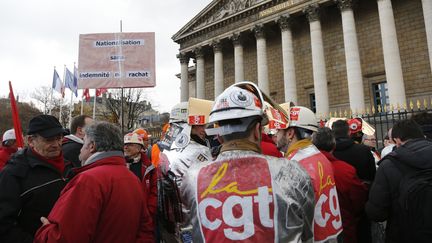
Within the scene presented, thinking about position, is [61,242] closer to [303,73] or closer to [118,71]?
[118,71]

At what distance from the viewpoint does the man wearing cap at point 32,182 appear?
2264mm

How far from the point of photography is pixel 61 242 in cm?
185

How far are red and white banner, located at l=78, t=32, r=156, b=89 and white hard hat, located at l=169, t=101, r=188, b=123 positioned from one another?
435cm

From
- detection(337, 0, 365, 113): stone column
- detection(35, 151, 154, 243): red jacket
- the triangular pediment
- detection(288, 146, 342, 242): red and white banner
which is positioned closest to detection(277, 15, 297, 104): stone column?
the triangular pediment

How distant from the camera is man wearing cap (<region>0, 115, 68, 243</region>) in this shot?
7.43 feet

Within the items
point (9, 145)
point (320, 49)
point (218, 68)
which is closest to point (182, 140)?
point (9, 145)

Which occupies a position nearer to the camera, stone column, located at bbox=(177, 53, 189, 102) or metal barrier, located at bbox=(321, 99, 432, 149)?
metal barrier, located at bbox=(321, 99, 432, 149)

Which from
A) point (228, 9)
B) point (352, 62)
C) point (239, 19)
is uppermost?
point (228, 9)

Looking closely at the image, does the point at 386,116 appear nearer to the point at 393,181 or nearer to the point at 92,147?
the point at 393,181

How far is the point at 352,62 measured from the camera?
17.4 m

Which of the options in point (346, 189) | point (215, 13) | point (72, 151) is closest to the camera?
point (346, 189)

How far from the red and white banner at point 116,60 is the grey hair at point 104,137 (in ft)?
16.6

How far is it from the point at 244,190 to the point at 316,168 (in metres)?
1.11

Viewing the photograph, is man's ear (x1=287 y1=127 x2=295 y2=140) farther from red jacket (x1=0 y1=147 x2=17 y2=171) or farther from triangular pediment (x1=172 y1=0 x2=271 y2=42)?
triangular pediment (x1=172 y1=0 x2=271 y2=42)
